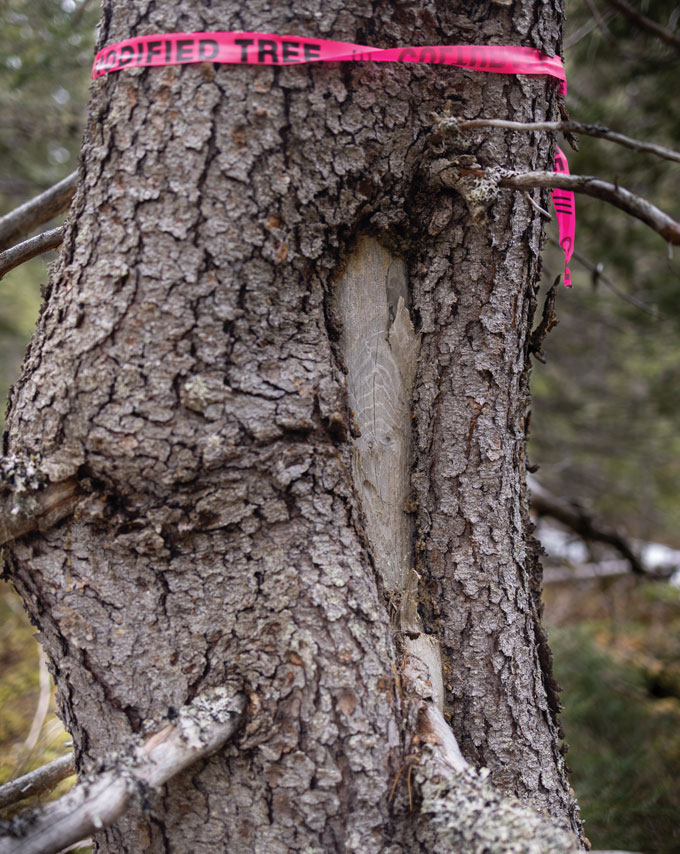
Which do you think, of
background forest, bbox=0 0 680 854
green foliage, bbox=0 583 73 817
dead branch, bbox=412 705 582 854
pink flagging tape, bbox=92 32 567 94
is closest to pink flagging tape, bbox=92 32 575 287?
pink flagging tape, bbox=92 32 567 94

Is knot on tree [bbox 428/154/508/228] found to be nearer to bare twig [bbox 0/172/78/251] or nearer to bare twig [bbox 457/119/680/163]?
bare twig [bbox 457/119/680/163]

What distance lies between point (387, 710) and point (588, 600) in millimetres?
7151

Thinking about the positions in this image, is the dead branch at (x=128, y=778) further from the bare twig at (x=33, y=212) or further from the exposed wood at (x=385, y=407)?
the bare twig at (x=33, y=212)

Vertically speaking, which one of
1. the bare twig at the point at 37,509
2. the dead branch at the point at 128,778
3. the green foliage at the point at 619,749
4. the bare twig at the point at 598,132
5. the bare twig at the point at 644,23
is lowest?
the green foliage at the point at 619,749

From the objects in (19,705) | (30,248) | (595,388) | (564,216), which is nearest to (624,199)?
(564,216)

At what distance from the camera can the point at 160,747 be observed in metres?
1.31

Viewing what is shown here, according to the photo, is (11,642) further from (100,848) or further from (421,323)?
(421,323)

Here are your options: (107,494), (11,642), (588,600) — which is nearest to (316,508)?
(107,494)

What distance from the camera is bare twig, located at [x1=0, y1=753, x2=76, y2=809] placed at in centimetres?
162

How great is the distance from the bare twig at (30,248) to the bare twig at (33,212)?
0.32 ft

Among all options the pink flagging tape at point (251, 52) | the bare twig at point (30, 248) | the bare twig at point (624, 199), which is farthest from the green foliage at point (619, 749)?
the bare twig at point (30, 248)

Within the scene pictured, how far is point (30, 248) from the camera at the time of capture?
1.70m

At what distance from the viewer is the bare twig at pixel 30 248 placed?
1.68 m

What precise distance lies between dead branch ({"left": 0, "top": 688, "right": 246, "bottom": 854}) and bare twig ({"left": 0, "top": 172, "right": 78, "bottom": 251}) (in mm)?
1448
